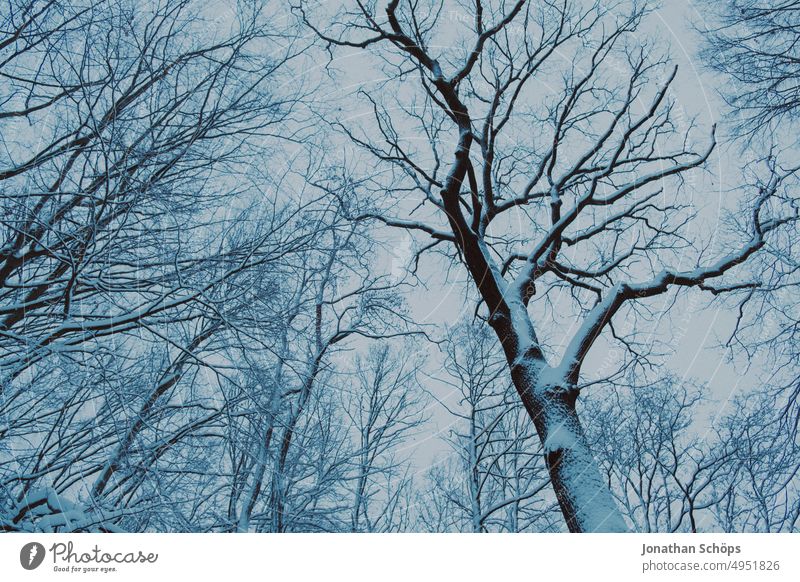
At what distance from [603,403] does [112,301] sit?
174 inches

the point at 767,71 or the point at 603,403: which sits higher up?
the point at 767,71

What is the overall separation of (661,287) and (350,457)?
2847 mm

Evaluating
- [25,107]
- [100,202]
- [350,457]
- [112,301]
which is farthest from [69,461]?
[25,107]

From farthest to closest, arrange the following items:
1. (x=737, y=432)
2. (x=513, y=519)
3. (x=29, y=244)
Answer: (x=513, y=519)
(x=737, y=432)
(x=29, y=244)

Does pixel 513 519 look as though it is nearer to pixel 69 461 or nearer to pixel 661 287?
pixel 661 287

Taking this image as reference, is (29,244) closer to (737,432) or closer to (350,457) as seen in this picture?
(350,457)

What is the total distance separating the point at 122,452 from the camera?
9.73 ft

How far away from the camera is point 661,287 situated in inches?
169

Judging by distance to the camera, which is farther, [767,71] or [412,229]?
[412,229]

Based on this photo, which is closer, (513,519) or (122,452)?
(122,452)
